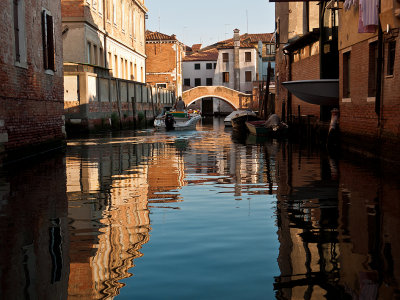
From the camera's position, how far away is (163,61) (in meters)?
59.6

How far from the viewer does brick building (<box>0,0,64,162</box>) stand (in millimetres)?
11586

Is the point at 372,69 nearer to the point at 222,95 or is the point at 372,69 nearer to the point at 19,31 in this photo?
the point at 19,31

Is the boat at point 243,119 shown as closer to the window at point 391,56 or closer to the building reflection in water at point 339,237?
the window at point 391,56

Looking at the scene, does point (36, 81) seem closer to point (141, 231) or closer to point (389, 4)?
point (389, 4)

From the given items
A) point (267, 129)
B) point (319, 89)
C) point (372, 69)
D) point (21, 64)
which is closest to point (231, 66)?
point (267, 129)

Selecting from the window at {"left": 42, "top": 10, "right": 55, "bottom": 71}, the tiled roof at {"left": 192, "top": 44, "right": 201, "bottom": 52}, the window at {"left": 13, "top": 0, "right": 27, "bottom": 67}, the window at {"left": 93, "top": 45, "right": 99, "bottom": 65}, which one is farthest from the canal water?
the tiled roof at {"left": 192, "top": 44, "right": 201, "bottom": 52}

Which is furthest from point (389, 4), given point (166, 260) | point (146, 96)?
point (146, 96)

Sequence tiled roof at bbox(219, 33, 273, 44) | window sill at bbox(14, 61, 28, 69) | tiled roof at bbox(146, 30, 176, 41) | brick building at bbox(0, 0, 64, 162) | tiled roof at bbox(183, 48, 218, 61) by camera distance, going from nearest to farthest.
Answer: brick building at bbox(0, 0, 64, 162) < window sill at bbox(14, 61, 28, 69) < tiled roof at bbox(146, 30, 176, 41) < tiled roof at bbox(219, 33, 273, 44) < tiled roof at bbox(183, 48, 218, 61)

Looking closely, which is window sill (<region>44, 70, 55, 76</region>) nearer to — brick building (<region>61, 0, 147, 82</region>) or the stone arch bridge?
brick building (<region>61, 0, 147, 82</region>)

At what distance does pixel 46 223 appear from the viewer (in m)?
5.59

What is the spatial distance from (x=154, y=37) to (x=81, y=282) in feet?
191

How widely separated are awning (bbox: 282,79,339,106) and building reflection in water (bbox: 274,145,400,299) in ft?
24.9

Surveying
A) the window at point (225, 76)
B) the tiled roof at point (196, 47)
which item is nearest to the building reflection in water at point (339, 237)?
the window at point (225, 76)

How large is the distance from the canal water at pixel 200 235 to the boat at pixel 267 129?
1263 cm
